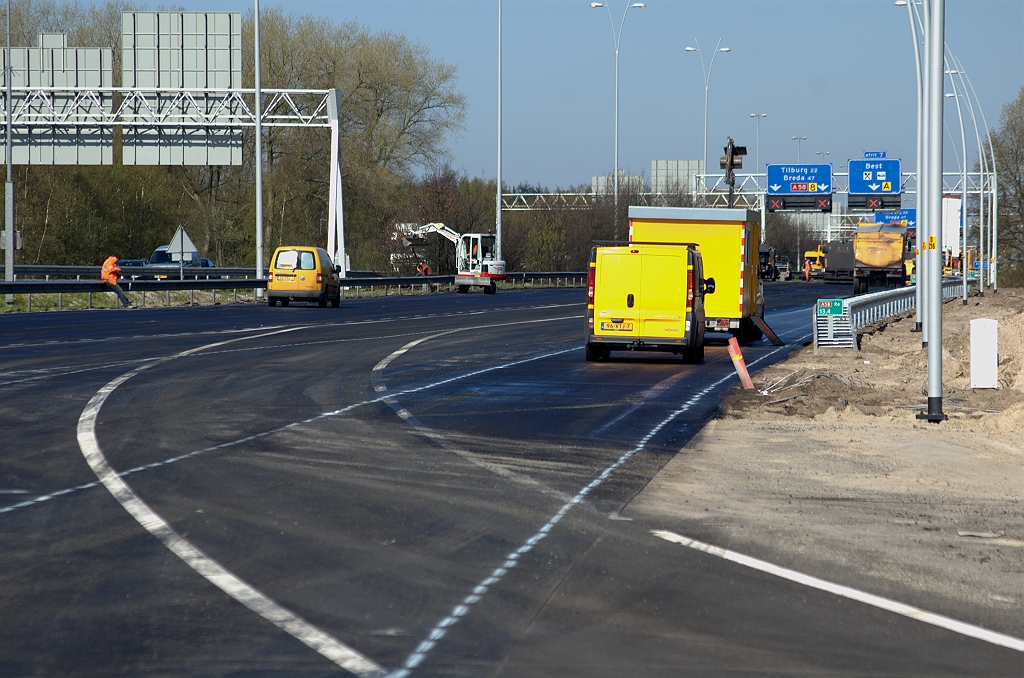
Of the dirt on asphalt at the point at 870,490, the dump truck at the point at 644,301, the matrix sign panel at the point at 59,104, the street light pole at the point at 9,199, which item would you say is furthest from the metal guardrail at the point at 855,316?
the matrix sign panel at the point at 59,104

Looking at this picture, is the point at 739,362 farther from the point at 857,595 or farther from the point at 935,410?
the point at 857,595

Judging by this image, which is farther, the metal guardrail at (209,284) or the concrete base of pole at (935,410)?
the metal guardrail at (209,284)

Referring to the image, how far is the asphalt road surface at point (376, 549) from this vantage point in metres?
5.34

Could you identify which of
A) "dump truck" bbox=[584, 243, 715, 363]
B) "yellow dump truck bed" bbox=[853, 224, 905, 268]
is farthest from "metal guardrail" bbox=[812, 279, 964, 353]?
"yellow dump truck bed" bbox=[853, 224, 905, 268]

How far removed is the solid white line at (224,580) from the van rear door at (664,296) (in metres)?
12.0

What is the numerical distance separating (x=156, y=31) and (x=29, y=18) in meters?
18.9

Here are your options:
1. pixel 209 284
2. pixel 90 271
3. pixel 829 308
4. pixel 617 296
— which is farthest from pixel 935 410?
pixel 90 271

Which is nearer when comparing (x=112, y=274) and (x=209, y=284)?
(x=112, y=274)

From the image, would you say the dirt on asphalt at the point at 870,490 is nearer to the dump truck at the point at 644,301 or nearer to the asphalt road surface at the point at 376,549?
the asphalt road surface at the point at 376,549

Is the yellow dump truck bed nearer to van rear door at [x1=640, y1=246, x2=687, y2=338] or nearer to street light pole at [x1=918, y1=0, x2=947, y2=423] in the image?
van rear door at [x1=640, y1=246, x2=687, y2=338]

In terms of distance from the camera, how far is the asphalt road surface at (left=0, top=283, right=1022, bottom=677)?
534 cm

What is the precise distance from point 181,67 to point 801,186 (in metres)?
53.9

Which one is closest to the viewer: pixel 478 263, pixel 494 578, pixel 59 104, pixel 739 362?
pixel 494 578

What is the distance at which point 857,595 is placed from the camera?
20.9ft
